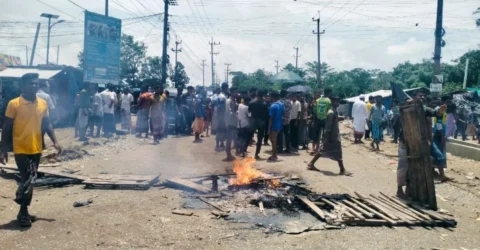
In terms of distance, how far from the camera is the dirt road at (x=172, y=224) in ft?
15.5

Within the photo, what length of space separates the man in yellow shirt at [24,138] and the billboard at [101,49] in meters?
12.8

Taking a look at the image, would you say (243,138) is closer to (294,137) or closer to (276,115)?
(276,115)

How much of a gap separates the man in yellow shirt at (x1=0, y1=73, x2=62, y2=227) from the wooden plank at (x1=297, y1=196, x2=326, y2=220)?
382 centimetres

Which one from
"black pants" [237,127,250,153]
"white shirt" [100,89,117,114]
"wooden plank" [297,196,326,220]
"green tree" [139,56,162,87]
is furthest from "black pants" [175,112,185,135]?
"green tree" [139,56,162,87]

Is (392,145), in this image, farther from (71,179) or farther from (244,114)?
(71,179)

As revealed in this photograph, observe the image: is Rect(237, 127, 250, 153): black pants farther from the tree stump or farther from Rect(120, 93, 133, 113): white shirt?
Rect(120, 93, 133, 113): white shirt

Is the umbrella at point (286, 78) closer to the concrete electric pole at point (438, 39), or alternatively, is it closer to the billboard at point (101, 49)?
the concrete electric pole at point (438, 39)

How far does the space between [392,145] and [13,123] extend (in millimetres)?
13402

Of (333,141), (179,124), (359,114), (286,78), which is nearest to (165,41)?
(286,78)

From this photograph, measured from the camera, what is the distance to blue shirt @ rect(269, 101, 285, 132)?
10586 mm

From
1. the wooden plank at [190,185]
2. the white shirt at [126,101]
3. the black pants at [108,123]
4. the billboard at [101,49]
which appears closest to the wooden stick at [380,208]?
the wooden plank at [190,185]

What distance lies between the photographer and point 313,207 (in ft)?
19.7

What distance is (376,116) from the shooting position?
14.2 meters

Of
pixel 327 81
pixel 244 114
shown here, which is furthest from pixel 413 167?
pixel 327 81
